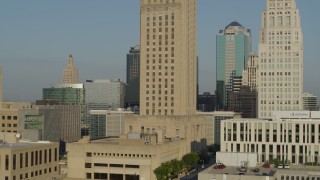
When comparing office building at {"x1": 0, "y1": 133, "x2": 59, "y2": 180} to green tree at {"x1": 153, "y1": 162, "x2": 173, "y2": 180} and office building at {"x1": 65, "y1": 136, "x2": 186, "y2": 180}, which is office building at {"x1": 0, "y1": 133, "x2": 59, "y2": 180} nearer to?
office building at {"x1": 65, "y1": 136, "x2": 186, "y2": 180}

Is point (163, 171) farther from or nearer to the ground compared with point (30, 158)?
nearer to the ground

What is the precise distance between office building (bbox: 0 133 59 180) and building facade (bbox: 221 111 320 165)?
5969cm

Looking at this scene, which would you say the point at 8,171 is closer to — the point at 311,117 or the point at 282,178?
the point at 282,178

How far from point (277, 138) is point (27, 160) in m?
79.8

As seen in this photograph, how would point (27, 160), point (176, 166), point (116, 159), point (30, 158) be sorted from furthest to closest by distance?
point (176, 166)
point (116, 159)
point (30, 158)
point (27, 160)

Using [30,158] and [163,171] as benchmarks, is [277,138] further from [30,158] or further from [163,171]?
[30,158]

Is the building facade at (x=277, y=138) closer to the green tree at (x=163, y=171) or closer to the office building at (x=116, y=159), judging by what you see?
the office building at (x=116, y=159)

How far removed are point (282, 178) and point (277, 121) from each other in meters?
56.8

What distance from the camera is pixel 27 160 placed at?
138 meters

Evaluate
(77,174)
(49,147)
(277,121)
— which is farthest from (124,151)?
(277,121)

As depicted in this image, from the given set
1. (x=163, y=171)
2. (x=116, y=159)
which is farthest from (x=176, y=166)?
(x=116, y=159)

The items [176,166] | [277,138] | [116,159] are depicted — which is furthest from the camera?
[176,166]

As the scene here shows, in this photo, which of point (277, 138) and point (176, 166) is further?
point (176, 166)

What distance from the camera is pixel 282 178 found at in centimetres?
12319
